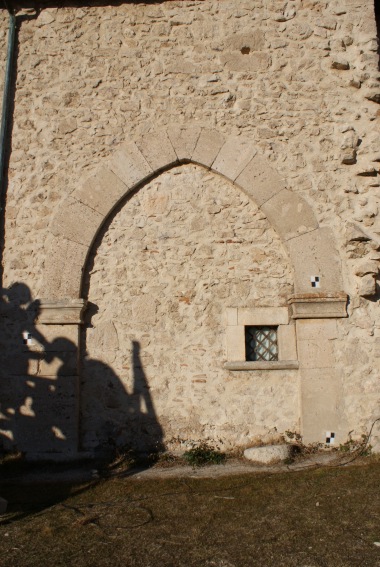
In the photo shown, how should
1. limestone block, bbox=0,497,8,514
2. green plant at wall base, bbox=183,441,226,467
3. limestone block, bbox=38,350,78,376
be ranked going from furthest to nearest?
limestone block, bbox=38,350,78,376 → green plant at wall base, bbox=183,441,226,467 → limestone block, bbox=0,497,8,514

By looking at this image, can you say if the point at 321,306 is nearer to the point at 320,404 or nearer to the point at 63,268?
the point at 320,404

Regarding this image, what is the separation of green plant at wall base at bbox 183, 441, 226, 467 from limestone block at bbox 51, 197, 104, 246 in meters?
2.56

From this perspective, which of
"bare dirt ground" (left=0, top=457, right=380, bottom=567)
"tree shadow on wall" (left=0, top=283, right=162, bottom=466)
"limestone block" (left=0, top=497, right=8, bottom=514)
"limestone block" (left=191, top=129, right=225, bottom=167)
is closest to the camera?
"bare dirt ground" (left=0, top=457, right=380, bottom=567)

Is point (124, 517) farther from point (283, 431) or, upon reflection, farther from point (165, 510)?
point (283, 431)

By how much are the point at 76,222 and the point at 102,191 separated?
18.6 inches

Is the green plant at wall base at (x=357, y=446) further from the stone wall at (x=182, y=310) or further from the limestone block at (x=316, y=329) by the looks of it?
the limestone block at (x=316, y=329)

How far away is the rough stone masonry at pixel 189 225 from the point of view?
18.2 ft

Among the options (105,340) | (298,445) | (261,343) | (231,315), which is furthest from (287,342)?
(105,340)

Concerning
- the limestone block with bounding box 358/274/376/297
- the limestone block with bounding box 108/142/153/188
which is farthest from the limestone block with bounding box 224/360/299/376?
the limestone block with bounding box 108/142/153/188

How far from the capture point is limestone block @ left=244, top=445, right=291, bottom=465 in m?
5.09

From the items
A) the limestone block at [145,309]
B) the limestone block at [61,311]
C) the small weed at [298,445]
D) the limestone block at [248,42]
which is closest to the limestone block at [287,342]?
the small weed at [298,445]

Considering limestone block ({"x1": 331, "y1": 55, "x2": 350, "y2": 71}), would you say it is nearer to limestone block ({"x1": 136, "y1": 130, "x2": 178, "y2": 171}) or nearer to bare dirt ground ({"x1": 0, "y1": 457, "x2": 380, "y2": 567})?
limestone block ({"x1": 136, "y1": 130, "x2": 178, "y2": 171})

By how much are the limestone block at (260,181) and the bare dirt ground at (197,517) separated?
115 inches

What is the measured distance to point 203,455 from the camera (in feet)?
17.5
